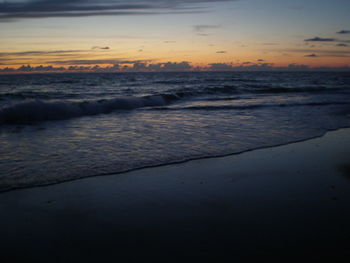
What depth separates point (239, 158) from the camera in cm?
588

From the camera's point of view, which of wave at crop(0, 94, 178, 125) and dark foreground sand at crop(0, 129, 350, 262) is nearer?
dark foreground sand at crop(0, 129, 350, 262)

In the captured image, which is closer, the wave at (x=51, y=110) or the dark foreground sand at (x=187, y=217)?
the dark foreground sand at (x=187, y=217)

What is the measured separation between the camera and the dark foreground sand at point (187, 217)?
2672 millimetres

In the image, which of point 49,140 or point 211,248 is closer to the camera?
point 211,248

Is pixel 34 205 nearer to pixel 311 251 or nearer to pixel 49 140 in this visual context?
pixel 311 251

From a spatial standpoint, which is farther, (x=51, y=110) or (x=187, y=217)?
(x=51, y=110)

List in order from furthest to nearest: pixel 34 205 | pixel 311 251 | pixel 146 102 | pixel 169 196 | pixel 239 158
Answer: pixel 146 102 < pixel 239 158 < pixel 169 196 < pixel 34 205 < pixel 311 251

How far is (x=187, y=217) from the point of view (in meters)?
3.37

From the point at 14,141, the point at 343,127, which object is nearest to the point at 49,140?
the point at 14,141

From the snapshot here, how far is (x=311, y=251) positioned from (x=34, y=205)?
3.18 metres

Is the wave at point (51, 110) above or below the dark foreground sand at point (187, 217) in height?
above

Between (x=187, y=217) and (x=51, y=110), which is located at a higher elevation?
(x=51, y=110)

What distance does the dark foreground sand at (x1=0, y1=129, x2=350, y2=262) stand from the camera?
8.77 feet

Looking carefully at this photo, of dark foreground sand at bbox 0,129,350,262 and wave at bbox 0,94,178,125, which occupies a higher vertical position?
wave at bbox 0,94,178,125
